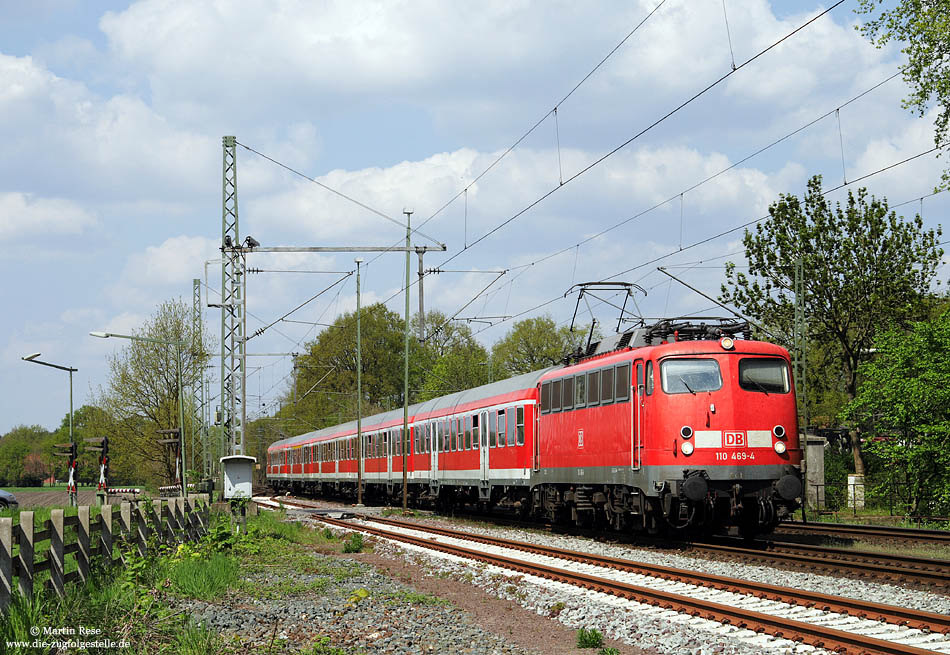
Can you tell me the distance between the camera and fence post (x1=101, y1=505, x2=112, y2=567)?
13.8m

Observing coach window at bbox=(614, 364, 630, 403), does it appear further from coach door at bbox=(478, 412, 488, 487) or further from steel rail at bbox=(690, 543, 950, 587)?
coach door at bbox=(478, 412, 488, 487)

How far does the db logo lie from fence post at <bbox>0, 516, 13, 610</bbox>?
1168 cm

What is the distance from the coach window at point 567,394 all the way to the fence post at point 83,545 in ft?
38.6

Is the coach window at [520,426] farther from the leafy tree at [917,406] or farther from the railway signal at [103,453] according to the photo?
the railway signal at [103,453]

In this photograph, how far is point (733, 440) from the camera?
59.5ft

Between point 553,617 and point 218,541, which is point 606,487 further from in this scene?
point 553,617

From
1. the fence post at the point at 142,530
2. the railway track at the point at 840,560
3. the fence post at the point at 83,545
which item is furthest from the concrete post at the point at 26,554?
the railway track at the point at 840,560

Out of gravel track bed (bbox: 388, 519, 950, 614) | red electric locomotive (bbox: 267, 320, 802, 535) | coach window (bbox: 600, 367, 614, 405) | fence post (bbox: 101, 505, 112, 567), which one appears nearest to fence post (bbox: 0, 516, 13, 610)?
fence post (bbox: 101, 505, 112, 567)

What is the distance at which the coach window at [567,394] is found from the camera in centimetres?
2268

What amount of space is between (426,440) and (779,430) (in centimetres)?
2002

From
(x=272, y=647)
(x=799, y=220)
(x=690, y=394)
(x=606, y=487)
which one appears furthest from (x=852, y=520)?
(x=272, y=647)

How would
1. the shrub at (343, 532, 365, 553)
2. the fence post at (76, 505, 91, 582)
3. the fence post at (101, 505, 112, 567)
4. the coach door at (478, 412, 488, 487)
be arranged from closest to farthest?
1. the fence post at (76, 505, 91, 582)
2. the fence post at (101, 505, 112, 567)
3. the shrub at (343, 532, 365, 553)
4. the coach door at (478, 412, 488, 487)

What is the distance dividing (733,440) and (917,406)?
11.2m

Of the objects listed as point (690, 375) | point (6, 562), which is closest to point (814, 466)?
point (690, 375)
